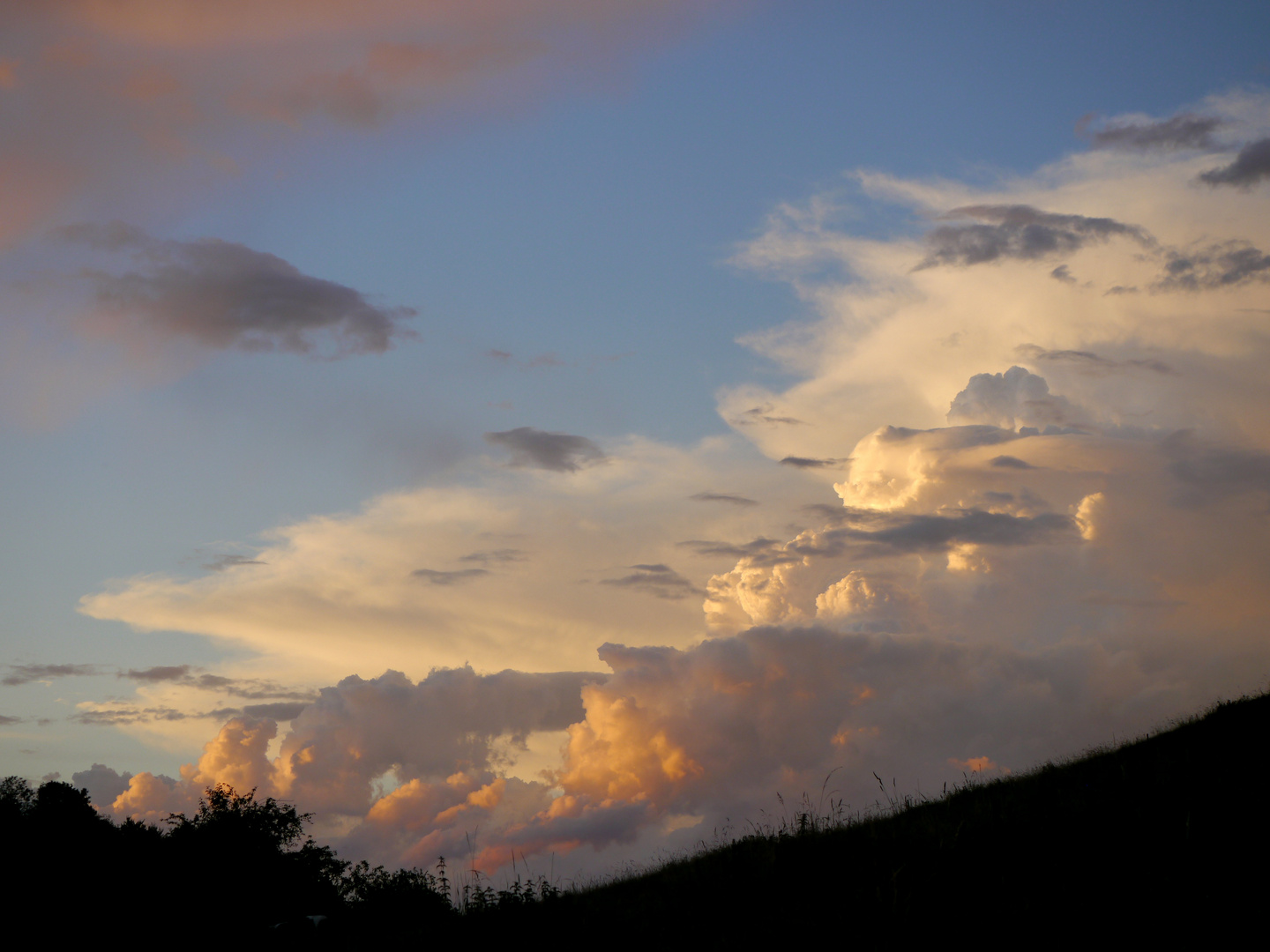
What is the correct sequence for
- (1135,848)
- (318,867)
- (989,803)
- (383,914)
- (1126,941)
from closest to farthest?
(1126,941) < (1135,848) < (989,803) < (383,914) < (318,867)

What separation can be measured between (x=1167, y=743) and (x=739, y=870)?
1399cm

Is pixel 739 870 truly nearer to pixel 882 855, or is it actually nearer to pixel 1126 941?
pixel 882 855

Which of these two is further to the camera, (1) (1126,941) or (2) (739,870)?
(2) (739,870)

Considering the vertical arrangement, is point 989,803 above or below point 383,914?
above

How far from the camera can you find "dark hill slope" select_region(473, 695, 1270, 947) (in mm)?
12102

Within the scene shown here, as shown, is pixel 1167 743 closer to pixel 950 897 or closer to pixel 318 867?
pixel 950 897

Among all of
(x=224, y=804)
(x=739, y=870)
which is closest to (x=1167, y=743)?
(x=739, y=870)

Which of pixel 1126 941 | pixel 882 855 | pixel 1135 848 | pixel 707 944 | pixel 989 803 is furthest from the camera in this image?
pixel 989 803

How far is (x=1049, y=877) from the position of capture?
44.2ft

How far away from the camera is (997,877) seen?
541 inches

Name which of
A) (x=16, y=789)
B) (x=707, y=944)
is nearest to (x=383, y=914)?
(x=707, y=944)

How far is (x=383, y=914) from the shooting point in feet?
74.5

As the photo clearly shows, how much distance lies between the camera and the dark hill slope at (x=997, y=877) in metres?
12.1

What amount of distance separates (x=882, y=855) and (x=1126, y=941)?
4.37 m
